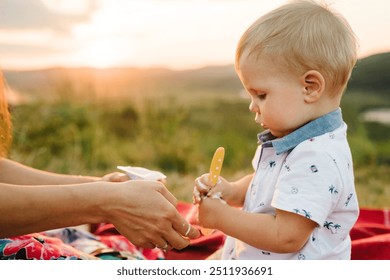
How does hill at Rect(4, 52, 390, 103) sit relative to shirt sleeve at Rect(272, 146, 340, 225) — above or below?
above

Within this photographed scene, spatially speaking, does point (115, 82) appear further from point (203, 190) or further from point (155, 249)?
point (203, 190)

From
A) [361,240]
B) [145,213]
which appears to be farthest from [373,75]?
[145,213]

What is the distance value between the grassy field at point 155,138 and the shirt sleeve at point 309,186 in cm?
145

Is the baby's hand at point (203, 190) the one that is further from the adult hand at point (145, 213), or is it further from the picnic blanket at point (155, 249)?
the picnic blanket at point (155, 249)

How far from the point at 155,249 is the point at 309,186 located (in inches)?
30.0

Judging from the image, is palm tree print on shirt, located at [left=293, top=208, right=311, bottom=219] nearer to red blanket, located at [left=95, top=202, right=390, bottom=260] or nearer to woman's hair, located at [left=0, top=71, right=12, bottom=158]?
red blanket, located at [left=95, top=202, right=390, bottom=260]

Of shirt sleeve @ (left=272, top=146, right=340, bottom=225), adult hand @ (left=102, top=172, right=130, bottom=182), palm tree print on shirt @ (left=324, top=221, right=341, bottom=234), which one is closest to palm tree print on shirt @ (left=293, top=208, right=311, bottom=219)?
shirt sleeve @ (left=272, top=146, right=340, bottom=225)

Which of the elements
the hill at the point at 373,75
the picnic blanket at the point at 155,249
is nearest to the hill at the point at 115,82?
the hill at the point at 373,75

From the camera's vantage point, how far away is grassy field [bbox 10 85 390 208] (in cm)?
289

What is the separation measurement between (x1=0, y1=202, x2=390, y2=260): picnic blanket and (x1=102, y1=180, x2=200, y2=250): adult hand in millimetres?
149

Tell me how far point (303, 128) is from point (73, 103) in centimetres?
217

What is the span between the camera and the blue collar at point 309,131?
1263 mm

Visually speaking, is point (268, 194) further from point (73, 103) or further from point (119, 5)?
point (73, 103)
